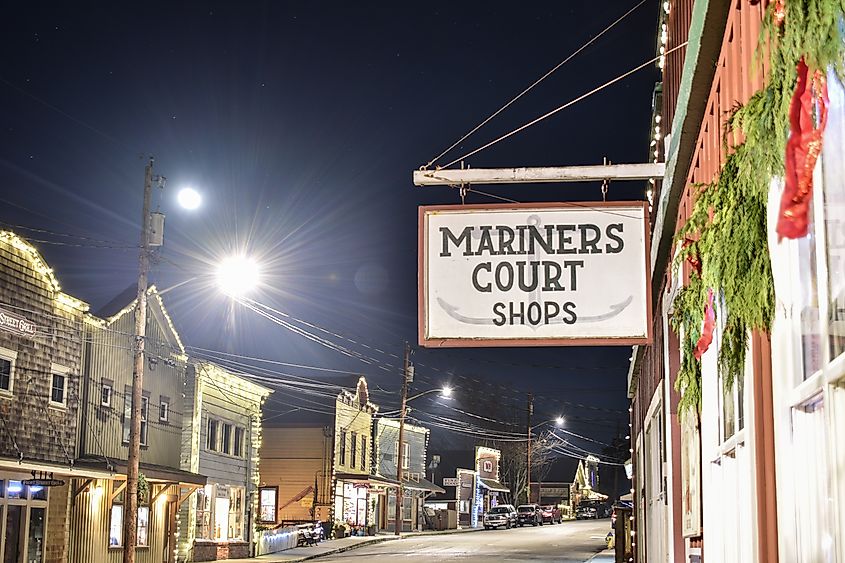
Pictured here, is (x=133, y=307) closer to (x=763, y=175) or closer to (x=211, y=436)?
(x=211, y=436)

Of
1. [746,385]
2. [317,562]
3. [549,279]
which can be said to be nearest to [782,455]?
[746,385]

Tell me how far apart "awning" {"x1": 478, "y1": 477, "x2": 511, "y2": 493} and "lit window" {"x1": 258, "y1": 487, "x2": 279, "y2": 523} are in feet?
106

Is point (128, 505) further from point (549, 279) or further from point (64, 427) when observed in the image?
point (549, 279)

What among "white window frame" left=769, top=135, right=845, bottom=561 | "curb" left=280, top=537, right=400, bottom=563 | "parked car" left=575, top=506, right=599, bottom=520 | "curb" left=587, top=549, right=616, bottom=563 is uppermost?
"white window frame" left=769, top=135, right=845, bottom=561

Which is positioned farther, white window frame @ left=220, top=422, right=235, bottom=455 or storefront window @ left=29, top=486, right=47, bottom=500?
white window frame @ left=220, top=422, right=235, bottom=455

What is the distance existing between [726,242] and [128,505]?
23.0m

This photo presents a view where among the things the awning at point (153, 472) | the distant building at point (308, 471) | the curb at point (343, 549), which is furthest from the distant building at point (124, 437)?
the distant building at point (308, 471)

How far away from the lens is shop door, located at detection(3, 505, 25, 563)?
23.9 meters

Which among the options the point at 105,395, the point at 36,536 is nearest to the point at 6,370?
the point at 36,536

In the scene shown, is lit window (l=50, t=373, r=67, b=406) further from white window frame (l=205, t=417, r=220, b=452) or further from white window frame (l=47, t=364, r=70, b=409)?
white window frame (l=205, t=417, r=220, b=452)

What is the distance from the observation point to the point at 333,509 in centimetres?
5175

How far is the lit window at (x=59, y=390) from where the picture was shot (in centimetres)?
2620

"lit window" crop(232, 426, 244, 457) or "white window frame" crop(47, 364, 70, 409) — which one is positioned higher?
"white window frame" crop(47, 364, 70, 409)

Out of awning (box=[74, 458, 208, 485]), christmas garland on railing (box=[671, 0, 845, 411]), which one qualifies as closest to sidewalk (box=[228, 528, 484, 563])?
awning (box=[74, 458, 208, 485])
